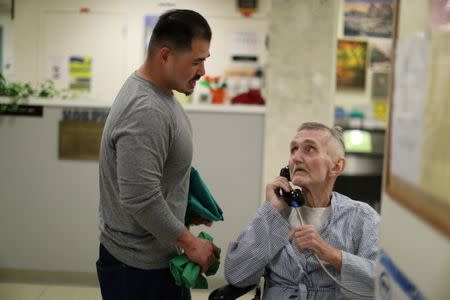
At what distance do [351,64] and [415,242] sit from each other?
5.25 m

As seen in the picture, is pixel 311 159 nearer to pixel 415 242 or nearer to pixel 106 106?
pixel 415 242

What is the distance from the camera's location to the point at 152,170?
1.55 metres

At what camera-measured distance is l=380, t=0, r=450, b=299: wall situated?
2.59 feet

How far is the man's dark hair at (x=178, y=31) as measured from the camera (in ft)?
5.28

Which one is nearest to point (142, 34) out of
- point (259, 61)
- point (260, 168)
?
point (259, 61)

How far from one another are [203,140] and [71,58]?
3.56 m

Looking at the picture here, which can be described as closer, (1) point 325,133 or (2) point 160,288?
(2) point 160,288

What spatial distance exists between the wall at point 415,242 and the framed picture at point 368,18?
5.20 m

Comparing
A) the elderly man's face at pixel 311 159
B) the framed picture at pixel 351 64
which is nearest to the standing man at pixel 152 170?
the elderly man's face at pixel 311 159

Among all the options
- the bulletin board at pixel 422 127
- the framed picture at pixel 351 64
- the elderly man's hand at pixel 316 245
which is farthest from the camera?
the framed picture at pixel 351 64

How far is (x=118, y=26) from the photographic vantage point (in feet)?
21.6

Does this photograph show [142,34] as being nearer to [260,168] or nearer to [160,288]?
[260,168]

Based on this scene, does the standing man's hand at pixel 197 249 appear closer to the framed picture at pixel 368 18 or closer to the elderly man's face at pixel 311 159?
the elderly man's face at pixel 311 159

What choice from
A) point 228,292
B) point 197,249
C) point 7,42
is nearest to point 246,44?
point 7,42
